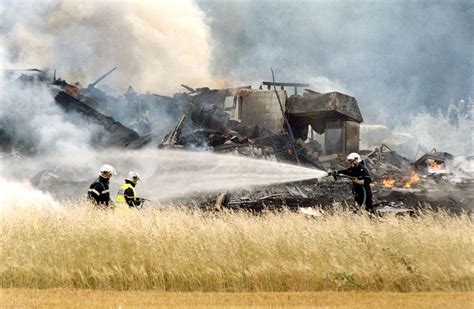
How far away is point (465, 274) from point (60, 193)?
45.9 feet

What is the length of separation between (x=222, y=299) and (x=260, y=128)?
49.7ft

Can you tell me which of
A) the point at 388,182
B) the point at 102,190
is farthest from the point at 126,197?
the point at 388,182

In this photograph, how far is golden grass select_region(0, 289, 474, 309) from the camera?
7.10 metres

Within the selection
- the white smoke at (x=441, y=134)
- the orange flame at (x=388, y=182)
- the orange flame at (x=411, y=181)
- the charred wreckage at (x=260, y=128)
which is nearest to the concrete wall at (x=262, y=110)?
the charred wreckage at (x=260, y=128)

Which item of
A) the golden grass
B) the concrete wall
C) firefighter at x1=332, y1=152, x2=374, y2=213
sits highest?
the concrete wall

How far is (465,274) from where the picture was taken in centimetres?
838

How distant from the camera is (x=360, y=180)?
36.9ft

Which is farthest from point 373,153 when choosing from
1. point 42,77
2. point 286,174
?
point 42,77

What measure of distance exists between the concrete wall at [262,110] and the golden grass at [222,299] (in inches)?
577

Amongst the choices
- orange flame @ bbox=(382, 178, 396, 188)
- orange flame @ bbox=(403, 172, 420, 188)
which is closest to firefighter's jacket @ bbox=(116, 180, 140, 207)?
orange flame @ bbox=(382, 178, 396, 188)

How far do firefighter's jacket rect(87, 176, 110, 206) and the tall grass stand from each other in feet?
3.96

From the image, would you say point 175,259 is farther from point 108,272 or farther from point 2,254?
point 2,254

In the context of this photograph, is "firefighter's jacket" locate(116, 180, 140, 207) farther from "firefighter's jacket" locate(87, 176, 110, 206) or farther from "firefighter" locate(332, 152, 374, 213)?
"firefighter" locate(332, 152, 374, 213)

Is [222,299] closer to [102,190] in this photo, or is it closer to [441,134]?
[102,190]
